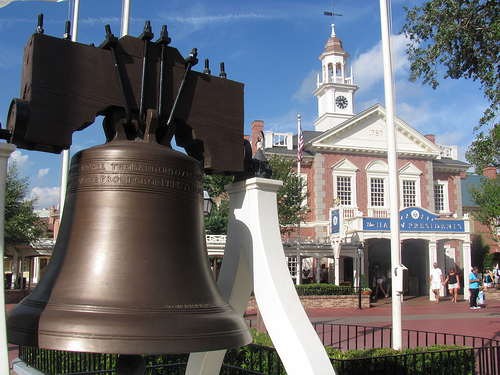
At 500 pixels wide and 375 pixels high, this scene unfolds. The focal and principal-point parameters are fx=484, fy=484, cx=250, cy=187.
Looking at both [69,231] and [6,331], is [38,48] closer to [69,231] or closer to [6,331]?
[69,231]

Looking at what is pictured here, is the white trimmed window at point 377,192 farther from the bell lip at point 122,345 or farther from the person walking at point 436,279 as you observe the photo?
the bell lip at point 122,345

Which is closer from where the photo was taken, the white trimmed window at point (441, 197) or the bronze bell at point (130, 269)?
the bronze bell at point (130, 269)

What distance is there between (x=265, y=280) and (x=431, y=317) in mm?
16898

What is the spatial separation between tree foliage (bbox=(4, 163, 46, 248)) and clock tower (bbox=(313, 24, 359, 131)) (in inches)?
895

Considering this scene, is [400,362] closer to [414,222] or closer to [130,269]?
[130,269]

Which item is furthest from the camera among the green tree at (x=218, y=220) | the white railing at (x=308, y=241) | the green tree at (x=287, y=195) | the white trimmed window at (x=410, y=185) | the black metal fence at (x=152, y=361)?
the white trimmed window at (x=410, y=185)

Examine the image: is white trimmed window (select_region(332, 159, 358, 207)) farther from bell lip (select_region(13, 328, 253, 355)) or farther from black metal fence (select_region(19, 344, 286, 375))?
bell lip (select_region(13, 328, 253, 355))

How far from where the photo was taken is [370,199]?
32.8 meters

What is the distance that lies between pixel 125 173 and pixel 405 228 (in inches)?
990

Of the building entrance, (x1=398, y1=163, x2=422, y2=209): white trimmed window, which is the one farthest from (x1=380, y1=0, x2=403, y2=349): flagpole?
(x1=398, y1=163, x2=422, y2=209): white trimmed window

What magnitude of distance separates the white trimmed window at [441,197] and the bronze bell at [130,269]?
35.5m

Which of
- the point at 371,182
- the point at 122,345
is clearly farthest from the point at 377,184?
the point at 122,345

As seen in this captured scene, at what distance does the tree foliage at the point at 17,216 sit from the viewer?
78.4ft

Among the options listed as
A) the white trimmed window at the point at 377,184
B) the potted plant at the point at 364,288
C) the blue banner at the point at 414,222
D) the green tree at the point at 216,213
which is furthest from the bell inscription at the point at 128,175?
the white trimmed window at the point at 377,184
